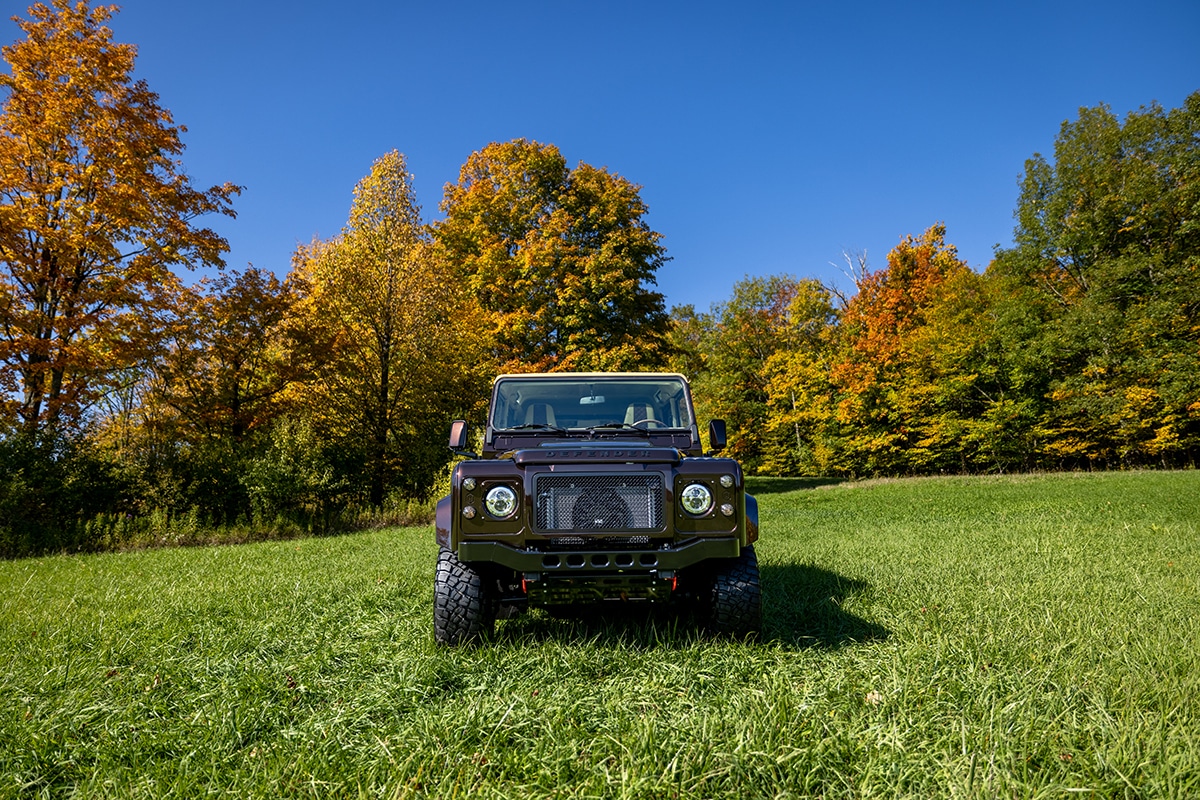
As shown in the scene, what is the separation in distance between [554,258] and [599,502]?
17.5 metres

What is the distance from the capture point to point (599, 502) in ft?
11.7

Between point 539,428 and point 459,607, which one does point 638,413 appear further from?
point 459,607

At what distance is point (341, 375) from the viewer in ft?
Result: 55.3

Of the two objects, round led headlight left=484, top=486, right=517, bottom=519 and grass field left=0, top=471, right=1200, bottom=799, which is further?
round led headlight left=484, top=486, right=517, bottom=519

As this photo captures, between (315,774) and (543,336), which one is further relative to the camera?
(543,336)

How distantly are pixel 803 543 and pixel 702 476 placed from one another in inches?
245

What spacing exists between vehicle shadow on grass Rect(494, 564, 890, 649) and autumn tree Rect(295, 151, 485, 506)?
12973 mm

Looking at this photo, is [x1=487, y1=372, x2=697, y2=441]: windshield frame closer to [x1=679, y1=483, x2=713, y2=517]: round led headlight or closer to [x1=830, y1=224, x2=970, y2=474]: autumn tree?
[x1=679, y1=483, x2=713, y2=517]: round led headlight

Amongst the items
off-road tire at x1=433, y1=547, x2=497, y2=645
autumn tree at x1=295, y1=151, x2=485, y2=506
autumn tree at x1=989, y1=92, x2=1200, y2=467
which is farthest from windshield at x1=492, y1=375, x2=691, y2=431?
autumn tree at x1=989, y1=92, x2=1200, y2=467

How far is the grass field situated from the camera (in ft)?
7.14

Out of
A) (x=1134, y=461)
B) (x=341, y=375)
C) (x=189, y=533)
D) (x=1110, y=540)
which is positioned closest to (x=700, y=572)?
(x=1110, y=540)

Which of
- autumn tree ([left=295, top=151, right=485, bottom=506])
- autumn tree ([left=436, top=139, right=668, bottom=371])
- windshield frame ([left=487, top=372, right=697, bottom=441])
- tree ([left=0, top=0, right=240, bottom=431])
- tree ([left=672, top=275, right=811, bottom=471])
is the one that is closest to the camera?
windshield frame ([left=487, top=372, right=697, bottom=441])

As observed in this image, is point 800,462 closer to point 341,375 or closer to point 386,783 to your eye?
point 341,375

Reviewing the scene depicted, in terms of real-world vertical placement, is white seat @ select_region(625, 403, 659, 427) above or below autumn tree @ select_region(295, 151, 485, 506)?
below
